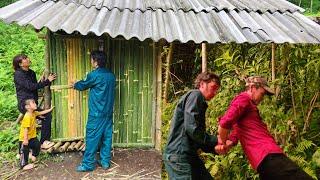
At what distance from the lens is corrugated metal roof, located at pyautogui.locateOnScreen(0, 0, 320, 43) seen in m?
5.37

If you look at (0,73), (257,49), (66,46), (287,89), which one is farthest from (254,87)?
(0,73)

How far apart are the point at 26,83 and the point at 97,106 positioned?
4.49 ft

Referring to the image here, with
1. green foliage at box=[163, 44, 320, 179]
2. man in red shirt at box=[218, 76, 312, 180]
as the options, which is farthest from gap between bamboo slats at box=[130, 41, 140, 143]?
man in red shirt at box=[218, 76, 312, 180]

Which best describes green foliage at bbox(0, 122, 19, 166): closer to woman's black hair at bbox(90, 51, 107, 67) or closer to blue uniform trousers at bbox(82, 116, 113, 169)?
blue uniform trousers at bbox(82, 116, 113, 169)

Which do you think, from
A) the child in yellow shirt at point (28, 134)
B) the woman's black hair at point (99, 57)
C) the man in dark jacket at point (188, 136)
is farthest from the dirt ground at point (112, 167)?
the man in dark jacket at point (188, 136)

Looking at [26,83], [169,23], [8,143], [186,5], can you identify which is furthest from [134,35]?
[8,143]

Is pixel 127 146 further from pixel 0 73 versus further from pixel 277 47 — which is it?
pixel 0 73

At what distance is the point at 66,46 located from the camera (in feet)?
24.0

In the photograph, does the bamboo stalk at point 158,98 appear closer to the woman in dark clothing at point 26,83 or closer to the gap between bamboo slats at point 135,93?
the gap between bamboo slats at point 135,93

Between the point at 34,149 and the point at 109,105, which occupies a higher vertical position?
the point at 109,105

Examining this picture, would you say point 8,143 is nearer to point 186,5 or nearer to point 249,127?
point 186,5

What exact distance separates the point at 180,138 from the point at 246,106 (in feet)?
2.64

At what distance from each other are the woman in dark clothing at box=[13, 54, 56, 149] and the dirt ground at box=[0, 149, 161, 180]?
1.58ft

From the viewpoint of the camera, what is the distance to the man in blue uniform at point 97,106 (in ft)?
22.4
